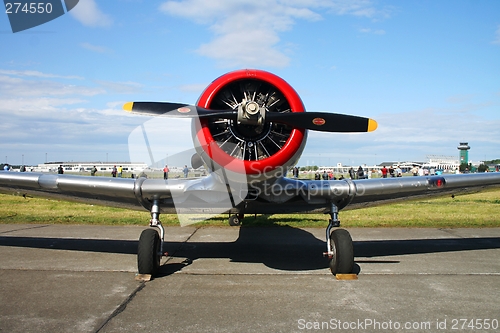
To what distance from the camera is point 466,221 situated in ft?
40.2

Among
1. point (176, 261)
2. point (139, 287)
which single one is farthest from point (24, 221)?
point (139, 287)

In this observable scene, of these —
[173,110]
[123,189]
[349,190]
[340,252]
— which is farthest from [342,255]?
[123,189]

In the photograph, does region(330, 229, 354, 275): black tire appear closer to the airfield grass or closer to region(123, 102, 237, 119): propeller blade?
region(123, 102, 237, 119): propeller blade

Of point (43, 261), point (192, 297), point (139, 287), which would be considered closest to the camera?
point (192, 297)

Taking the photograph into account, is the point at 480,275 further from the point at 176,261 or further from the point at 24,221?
the point at 24,221

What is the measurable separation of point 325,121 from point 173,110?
2164mm

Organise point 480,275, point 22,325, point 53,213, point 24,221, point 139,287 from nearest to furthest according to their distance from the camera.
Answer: point 22,325 < point 139,287 < point 480,275 < point 24,221 < point 53,213

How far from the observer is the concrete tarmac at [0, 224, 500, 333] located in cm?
417

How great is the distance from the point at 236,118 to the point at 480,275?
4437mm

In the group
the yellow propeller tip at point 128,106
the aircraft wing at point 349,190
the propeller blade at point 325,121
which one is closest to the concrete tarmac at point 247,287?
the aircraft wing at point 349,190

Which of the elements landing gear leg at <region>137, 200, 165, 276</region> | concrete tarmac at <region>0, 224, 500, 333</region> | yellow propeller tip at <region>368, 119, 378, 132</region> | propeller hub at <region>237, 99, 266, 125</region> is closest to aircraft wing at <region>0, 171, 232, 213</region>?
landing gear leg at <region>137, 200, 165, 276</region>

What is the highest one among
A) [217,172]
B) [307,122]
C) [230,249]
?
[307,122]

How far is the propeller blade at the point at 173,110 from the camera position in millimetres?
5406

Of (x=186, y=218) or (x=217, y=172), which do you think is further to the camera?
(x=186, y=218)
